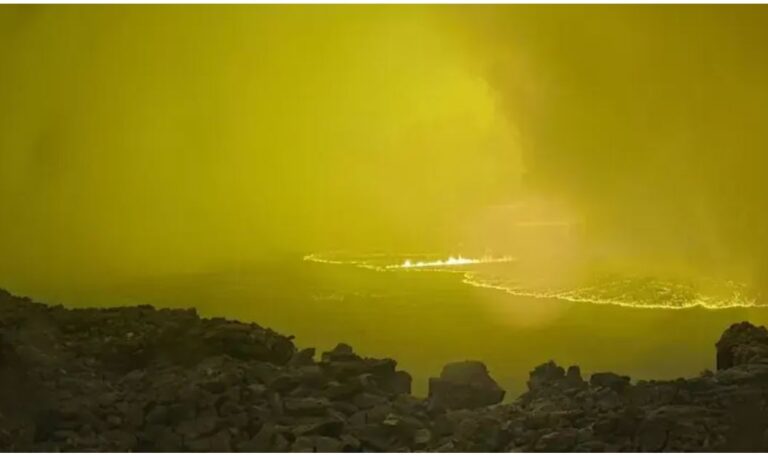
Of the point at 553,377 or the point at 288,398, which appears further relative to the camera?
the point at 553,377

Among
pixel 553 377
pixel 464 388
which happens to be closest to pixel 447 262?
pixel 464 388

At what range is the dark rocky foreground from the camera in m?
5.47

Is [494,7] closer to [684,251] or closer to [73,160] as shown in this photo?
[684,251]

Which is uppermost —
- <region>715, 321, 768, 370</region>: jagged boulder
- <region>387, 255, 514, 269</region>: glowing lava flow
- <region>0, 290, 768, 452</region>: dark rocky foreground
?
<region>387, 255, 514, 269</region>: glowing lava flow

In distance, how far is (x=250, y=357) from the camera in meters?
5.80

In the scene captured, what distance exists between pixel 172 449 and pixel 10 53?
232 cm

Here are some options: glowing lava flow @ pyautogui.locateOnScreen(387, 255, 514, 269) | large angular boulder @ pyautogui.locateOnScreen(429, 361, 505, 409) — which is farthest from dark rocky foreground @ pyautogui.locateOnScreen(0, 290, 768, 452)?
glowing lava flow @ pyautogui.locateOnScreen(387, 255, 514, 269)

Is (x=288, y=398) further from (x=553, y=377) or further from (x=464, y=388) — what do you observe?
(x=553, y=377)

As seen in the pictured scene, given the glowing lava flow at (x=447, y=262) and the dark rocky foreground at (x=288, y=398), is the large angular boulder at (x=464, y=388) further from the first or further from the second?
the glowing lava flow at (x=447, y=262)

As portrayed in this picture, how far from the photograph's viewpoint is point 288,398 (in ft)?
18.4

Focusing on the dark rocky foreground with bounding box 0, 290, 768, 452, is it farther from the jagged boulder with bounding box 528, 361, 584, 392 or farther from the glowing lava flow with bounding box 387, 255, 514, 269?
the glowing lava flow with bounding box 387, 255, 514, 269

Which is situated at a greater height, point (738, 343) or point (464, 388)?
point (738, 343)

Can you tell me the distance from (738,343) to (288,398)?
2.44m

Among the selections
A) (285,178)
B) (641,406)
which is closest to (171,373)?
(285,178)
